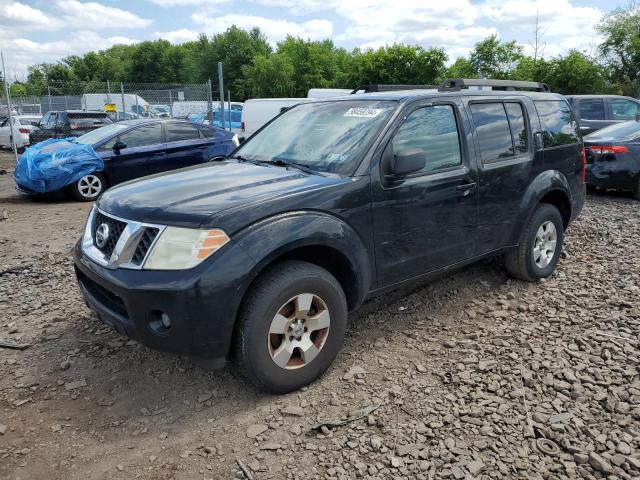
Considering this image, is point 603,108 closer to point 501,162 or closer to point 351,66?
point 501,162

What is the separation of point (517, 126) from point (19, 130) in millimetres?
18596

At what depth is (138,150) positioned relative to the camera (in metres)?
9.58

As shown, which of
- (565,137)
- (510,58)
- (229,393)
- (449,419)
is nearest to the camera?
(449,419)

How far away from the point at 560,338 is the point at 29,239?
621 centimetres

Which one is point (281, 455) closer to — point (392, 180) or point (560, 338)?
point (392, 180)

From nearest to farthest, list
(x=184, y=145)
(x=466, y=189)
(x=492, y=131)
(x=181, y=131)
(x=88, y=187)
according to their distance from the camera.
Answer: (x=466, y=189), (x=492, y=131), (x=88, y=187), (x=184, y=145), (x=181, y=131)

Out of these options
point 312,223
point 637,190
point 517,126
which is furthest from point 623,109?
point 312,223

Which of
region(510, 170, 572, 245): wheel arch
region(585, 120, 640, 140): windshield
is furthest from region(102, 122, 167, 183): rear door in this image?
region(585, 120, 640, 140): windshield

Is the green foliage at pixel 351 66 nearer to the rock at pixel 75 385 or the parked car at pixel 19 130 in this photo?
the parked car at pixel 19 130

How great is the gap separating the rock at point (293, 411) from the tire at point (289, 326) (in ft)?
0.41

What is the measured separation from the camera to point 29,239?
6699mm

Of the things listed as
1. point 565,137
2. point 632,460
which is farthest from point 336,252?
point 565,137

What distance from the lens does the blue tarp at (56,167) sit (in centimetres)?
911

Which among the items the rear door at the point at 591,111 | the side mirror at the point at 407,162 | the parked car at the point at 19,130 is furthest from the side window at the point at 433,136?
the parked car at the point at 19,130
